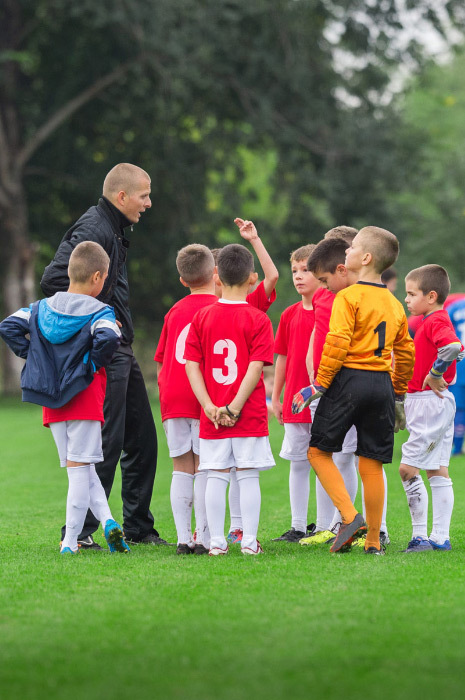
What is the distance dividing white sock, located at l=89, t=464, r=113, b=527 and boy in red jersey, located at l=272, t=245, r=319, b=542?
128 centimetres

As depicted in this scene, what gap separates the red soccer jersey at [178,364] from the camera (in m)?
6.59

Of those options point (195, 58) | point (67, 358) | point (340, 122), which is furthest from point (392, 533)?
point (340, 122)

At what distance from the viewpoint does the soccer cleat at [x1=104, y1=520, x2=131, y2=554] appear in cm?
630

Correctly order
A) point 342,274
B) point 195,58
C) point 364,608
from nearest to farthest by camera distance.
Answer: point 364,608 < point 342,274 < point 195,58

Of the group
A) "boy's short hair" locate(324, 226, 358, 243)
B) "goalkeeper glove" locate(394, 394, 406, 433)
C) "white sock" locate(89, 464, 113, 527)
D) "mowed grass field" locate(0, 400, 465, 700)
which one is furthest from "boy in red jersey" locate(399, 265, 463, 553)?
"white sock" locate(89, 464, 113, 527)

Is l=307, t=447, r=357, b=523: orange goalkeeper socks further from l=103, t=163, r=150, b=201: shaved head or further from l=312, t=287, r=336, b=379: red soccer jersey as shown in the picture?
l=103, t=163, r=150, b=201: shaved head

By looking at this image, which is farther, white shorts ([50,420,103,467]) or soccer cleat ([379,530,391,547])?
soccer cleat ([379,530,391,547])

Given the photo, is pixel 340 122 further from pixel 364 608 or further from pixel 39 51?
pixel 364 608

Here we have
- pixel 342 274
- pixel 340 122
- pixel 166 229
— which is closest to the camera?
pixel 342 274

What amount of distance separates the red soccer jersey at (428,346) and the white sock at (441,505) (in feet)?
1.94

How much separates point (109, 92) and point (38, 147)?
2463 millimetres

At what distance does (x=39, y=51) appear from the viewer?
2736 centimetres

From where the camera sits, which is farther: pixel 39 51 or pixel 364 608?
pixel 39 51

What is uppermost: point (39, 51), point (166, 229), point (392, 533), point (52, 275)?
point (39, 51)
